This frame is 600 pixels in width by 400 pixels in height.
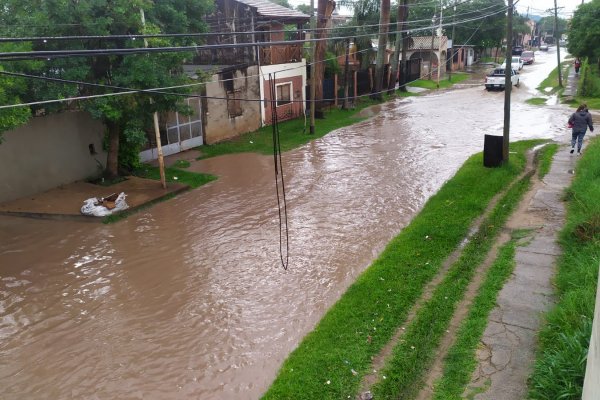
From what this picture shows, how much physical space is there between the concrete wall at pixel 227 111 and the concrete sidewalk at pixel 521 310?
1183 cm

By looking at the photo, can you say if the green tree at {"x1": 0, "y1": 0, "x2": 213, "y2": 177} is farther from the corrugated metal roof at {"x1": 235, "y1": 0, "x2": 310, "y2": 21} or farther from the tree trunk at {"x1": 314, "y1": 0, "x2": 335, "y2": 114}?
the tree trunk at {"x1": 314, "y1": 0, "x2": 335, "y2": 114}

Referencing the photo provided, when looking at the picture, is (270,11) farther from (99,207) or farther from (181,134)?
(99,207)

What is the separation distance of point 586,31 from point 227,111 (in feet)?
76.1

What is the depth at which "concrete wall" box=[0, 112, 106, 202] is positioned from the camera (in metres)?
12.4

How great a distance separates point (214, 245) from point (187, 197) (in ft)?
11.0

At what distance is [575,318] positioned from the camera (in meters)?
6.12

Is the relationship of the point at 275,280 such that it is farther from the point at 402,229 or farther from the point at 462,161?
the point at 462,161

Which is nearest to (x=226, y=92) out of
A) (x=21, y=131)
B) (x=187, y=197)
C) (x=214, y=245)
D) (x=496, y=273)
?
(x=187, y=197)

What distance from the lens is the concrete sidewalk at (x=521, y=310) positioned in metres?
5.73

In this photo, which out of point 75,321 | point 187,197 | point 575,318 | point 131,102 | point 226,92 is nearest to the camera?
point 575,318

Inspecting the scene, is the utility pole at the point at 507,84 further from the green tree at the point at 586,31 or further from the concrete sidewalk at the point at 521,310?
the green tree at the point at 586,31

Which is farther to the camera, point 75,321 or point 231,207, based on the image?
point 231,207

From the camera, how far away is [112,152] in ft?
46.5

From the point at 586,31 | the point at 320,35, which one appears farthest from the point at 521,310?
the point at 586,31
